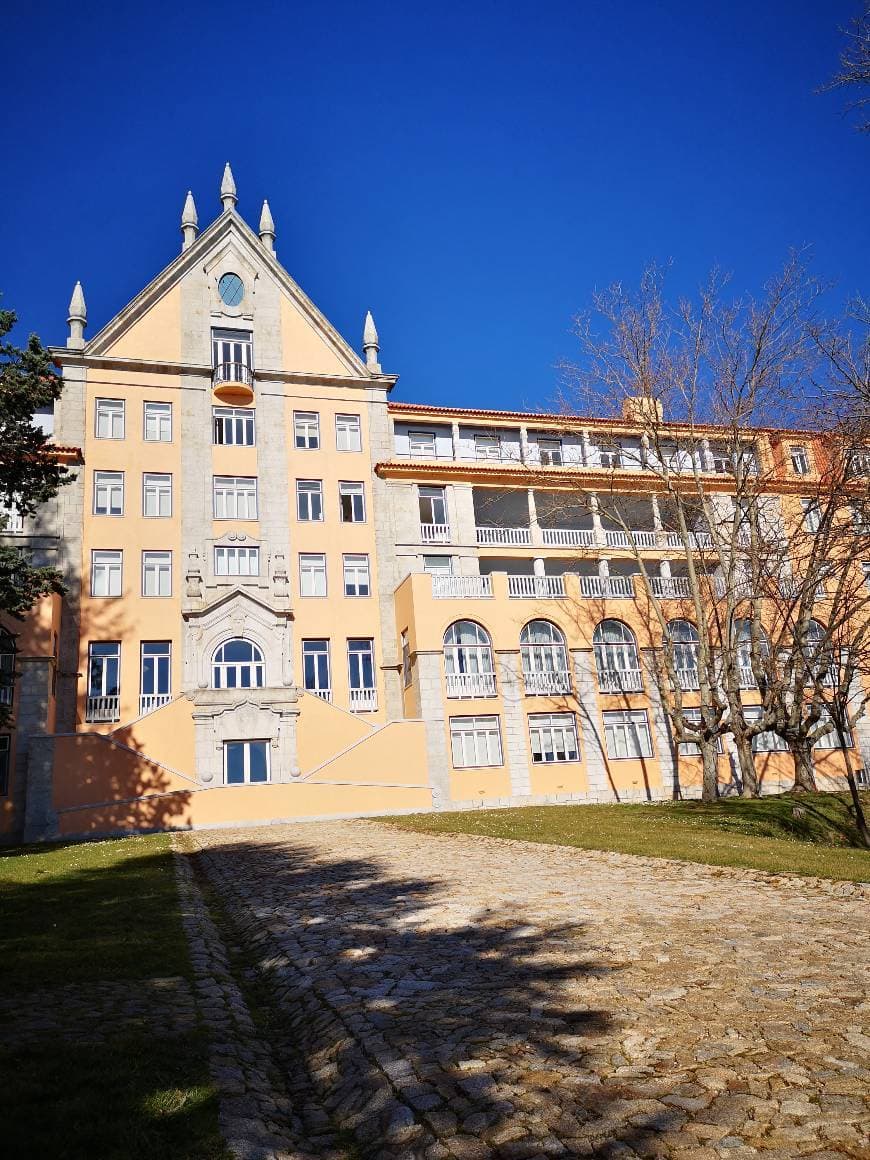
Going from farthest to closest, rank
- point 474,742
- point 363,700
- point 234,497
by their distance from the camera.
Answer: point 234,497 → point 363,700 → point 474,742

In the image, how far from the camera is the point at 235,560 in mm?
34156

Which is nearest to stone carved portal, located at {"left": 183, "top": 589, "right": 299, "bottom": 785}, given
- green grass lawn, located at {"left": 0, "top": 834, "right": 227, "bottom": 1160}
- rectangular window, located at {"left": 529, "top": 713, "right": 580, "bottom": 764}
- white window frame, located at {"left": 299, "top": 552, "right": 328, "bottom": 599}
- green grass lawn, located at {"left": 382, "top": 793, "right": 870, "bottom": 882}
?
white window frame, located at {"left": 299, "top": 552, "right": 328, "bottom": 599}

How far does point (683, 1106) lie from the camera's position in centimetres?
364

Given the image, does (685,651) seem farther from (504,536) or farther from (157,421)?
(157,421)

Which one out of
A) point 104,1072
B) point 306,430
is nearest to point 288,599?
point 306,430

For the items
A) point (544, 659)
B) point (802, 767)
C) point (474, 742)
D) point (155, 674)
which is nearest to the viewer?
point (802, 767)

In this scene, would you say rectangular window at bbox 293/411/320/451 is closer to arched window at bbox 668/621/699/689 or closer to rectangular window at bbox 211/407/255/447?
rectangular window at bbox 211/407/255/447

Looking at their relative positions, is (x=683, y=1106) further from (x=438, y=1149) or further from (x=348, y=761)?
(x=348, y=761)

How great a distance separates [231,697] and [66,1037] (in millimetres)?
25834

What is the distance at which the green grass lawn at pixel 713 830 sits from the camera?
12.4 metres

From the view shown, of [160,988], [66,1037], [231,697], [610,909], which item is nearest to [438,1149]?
[66,1037]

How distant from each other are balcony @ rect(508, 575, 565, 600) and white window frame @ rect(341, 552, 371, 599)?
6510 mm

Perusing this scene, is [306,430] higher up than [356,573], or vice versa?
[306,430]

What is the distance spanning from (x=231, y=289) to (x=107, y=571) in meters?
15.2
